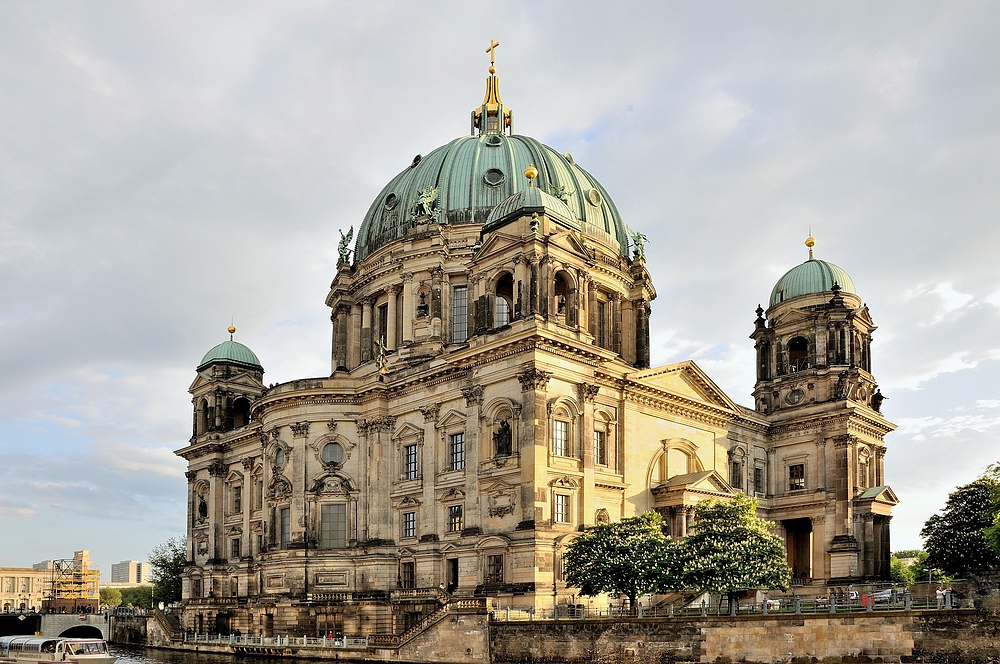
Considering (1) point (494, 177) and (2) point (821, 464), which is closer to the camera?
(2) point (821, 464)

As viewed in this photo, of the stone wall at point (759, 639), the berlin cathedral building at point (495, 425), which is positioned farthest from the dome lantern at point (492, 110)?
the stone wall at point (759, 639)

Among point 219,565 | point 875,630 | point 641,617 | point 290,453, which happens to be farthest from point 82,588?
point 875,630

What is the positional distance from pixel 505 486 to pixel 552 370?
7.41 metres

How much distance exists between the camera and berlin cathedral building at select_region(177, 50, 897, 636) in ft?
202

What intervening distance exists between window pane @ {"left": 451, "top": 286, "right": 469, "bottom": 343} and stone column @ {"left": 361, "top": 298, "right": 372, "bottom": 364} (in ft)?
27.4

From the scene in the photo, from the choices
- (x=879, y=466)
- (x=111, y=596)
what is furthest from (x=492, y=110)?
(x=111, y=596)

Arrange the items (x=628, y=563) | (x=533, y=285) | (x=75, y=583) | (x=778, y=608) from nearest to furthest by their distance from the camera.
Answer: (x=778, y=608) → (x=628, y=563) → (x=533, y=285) → (x=75, y=583)

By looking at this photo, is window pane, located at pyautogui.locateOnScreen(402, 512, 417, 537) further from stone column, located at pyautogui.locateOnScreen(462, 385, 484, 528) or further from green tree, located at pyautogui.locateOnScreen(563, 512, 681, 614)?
green tree, located at pyautogui.locateOnScreen(563, 512, 681, 614)

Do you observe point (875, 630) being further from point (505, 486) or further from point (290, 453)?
point (290, 453)

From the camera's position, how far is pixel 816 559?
7981 cm

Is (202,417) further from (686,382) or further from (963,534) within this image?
(963,534)

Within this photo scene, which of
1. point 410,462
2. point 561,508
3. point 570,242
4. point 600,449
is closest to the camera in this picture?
point 561,508

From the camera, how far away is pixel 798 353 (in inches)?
3415

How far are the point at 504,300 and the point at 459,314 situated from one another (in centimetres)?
544
